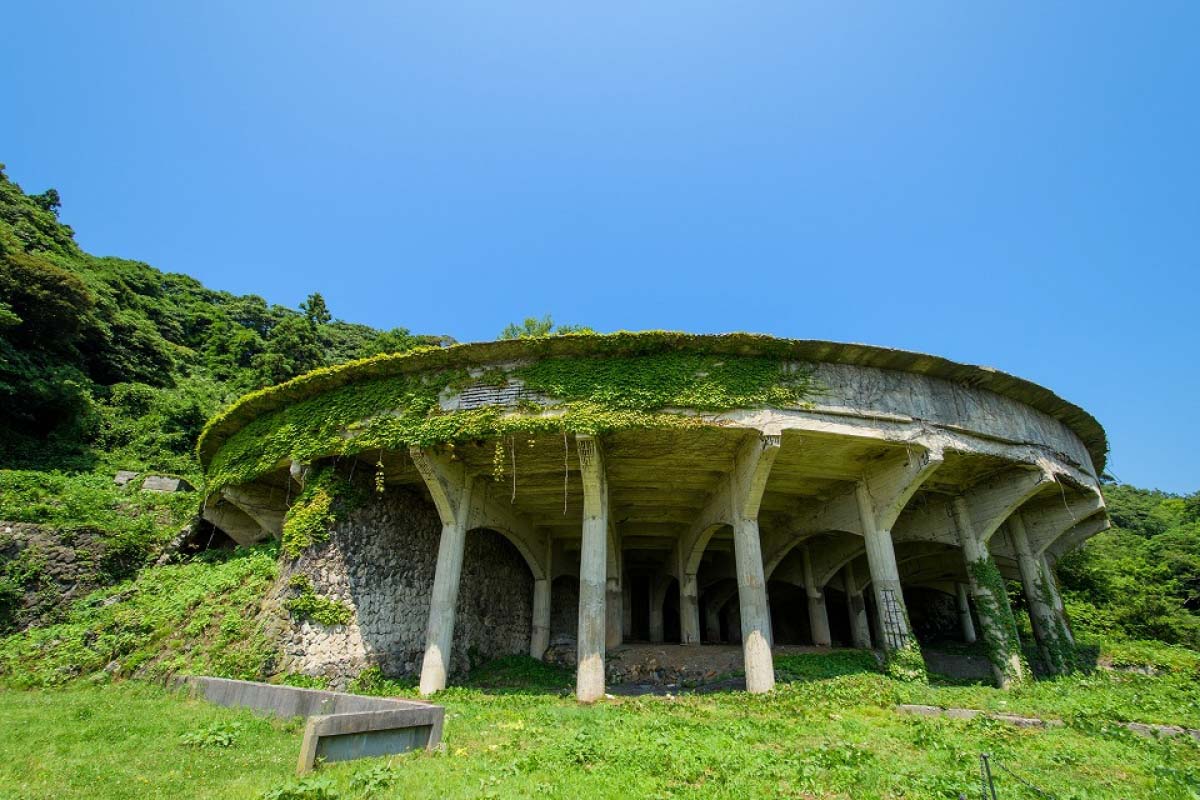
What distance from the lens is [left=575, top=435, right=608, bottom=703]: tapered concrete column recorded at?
413 inches

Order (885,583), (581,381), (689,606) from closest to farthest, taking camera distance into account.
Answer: (581,381)
(885,583)
(689,606)

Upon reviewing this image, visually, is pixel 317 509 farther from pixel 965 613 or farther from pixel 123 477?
pixel 965 613

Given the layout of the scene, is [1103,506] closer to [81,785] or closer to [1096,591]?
[1096,591]

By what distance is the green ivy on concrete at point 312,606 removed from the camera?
37.6ft

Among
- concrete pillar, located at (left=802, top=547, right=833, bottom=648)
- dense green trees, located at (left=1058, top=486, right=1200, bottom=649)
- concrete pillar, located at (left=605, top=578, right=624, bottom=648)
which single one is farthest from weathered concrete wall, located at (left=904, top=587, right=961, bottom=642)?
concrete pillar, located at (left=605, top=578, right=624, bottom=648)

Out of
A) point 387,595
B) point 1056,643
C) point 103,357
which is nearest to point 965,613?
point 1056,643

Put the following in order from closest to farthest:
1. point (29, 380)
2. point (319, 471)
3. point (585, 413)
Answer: point (585, 413) → point (319, 471) → point (29, 380)

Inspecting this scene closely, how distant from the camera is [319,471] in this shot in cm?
1320

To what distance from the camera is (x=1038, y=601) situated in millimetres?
15828

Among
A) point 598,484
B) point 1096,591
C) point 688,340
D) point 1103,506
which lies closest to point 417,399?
point 598,484

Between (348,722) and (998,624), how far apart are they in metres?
15.2

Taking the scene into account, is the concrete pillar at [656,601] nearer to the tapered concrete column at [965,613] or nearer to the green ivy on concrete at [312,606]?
the tapered concrete column at [965,613]

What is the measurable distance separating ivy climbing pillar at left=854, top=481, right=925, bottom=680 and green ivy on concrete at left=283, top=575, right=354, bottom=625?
12579mm

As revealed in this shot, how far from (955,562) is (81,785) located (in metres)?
25.1
